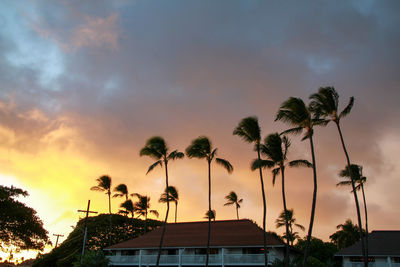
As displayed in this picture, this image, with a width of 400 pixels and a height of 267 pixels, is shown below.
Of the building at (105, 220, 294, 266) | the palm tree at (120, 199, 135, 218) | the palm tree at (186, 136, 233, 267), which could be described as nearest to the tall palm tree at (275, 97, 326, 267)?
the palm tree at (186, 136, 233, 267)

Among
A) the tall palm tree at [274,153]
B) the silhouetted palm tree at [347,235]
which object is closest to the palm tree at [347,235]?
the silhouetted palm tree at [347,235]

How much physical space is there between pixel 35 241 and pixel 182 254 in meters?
15.0

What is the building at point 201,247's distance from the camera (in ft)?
110

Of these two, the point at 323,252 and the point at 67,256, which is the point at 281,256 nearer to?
the point at 323,252

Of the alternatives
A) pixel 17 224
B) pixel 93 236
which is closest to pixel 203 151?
pixel 17 224

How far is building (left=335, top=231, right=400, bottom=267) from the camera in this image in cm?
3381

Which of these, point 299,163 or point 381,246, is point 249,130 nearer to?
point 299,163

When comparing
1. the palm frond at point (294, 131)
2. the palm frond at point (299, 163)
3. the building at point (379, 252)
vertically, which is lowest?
the building at point (379, 252)

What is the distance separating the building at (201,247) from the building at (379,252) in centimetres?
737

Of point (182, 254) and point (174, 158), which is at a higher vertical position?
point (174, 158)

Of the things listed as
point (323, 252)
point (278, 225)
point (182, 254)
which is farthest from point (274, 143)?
point (278, 225)

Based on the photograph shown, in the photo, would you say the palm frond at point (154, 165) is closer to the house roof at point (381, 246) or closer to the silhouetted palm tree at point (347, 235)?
the house roof at point (381, 246)

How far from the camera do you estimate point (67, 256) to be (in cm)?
Answer: 4981

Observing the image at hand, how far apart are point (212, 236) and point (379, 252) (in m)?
17.4
